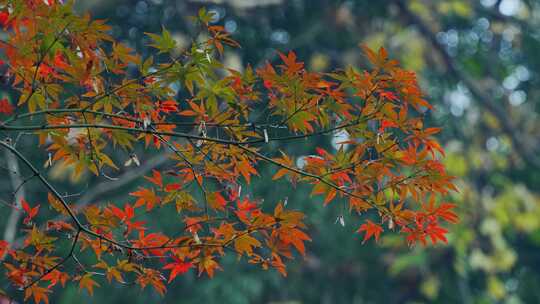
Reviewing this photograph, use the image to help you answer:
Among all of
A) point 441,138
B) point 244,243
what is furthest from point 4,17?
point 441,138

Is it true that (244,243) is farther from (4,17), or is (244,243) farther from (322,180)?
(4,17)

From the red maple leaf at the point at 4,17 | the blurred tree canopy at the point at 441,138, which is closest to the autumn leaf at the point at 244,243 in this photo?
the red maple leaf at the point at 4,17

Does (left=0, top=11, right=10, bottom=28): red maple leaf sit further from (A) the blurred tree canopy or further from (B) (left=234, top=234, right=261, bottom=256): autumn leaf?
(A) the blurred tree canopy

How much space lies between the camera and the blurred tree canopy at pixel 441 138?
14.1 feet

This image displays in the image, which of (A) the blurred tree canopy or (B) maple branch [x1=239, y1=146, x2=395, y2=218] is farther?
(A) the blurred tree canopy

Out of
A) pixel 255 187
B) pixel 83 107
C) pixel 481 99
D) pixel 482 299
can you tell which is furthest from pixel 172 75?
pixel 482 299

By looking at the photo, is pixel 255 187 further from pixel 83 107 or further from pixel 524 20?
pixel 83 107

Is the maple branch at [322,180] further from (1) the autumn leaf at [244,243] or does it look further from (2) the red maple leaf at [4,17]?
(2) the red maple leaf at [4,17]

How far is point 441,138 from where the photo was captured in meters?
4.90

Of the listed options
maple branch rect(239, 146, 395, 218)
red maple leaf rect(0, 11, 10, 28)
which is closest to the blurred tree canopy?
red maple leaf rect(0, 11, 10, 28)

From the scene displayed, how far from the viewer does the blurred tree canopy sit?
4.31m

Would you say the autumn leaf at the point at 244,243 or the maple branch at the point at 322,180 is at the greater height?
the maple branch at the point at 322,180

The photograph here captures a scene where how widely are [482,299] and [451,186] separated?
3.50 meters

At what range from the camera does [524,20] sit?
4930mm
